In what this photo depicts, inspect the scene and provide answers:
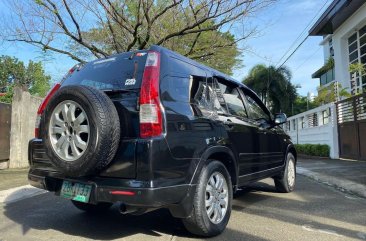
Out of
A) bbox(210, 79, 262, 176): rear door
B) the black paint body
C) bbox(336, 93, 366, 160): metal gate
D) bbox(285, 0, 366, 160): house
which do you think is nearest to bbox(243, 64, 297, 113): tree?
bbox(285, 0, 366, 160): house

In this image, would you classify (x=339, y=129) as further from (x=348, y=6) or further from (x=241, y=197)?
(x=241, y=197)

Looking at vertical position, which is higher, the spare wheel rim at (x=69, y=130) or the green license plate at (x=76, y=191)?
the spare wheel rim at (x=69, y=130)

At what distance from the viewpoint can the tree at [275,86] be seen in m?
36.6

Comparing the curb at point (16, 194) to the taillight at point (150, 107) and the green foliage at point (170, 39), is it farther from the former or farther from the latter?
the green foliage at point (170, 39)

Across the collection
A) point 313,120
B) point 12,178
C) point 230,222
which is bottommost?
point 230,222

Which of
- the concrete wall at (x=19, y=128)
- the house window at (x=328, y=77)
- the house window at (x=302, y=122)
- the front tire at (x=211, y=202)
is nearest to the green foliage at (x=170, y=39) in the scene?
the concrete wall at (x=19, y=128)

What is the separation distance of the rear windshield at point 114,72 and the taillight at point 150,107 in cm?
15

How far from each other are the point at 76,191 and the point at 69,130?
624 mm

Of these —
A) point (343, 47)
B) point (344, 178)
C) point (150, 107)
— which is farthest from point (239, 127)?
point (343, 47)

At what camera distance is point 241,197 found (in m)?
7.24

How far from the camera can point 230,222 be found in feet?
17.4

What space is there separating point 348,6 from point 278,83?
730 inches

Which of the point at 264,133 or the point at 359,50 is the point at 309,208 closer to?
the point at 264,133

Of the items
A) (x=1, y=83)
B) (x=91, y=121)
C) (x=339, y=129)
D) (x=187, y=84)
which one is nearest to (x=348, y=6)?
(x=339, y=129)
